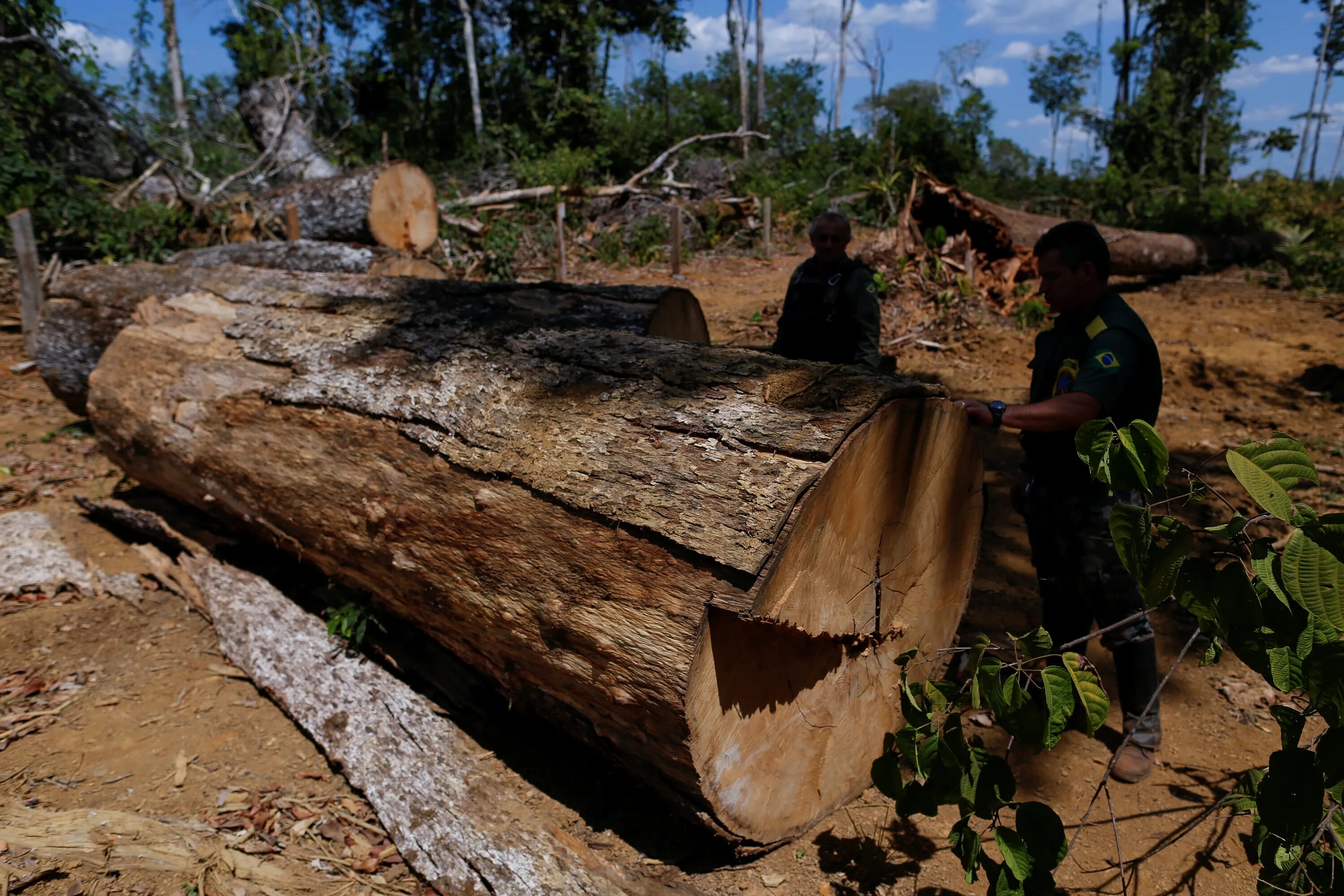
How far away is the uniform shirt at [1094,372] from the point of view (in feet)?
7.21

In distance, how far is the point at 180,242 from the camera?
27.6ft

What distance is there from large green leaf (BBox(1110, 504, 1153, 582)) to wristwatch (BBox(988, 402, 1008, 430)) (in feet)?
2.62

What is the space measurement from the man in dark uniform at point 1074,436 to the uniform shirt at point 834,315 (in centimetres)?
86

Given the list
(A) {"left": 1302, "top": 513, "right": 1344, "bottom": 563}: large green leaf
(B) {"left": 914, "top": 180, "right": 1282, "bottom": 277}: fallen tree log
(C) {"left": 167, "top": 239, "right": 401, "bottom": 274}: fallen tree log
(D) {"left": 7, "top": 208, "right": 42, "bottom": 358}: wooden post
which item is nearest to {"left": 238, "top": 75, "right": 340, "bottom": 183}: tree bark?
(D) {"left": 7, "top": 208, "right": 42, "bottom": 358}: wooden post

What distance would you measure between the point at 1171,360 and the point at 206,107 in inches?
907

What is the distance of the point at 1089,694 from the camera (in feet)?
5.08

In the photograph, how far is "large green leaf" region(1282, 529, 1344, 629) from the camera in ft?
3.71

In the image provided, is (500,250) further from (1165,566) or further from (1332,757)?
(1332,757)

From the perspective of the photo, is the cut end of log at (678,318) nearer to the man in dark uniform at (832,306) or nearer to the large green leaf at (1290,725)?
the man in dark uniform at (832,306)

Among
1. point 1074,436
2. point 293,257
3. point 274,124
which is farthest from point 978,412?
point 274,124

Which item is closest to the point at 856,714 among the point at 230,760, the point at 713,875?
the point at 713,875

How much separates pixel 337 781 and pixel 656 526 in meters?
1.63

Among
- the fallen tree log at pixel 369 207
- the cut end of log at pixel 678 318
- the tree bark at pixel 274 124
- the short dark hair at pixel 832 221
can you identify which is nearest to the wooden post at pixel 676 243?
the fallen tree log at pixel 369 207

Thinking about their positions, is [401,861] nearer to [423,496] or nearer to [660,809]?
[660,809]
